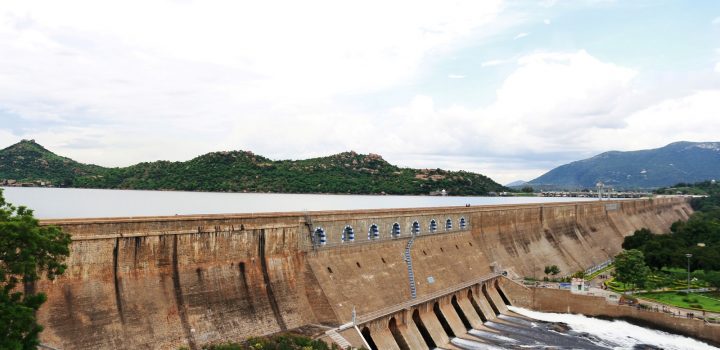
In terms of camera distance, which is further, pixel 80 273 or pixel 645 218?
pixel 645 218

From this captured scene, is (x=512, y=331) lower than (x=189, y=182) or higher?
lower

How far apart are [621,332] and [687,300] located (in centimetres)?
1174

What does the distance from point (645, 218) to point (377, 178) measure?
79.7 meters

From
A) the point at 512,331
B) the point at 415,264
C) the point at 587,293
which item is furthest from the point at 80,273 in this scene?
the point at 587,293

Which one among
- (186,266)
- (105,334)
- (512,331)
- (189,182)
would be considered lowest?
(512,331)

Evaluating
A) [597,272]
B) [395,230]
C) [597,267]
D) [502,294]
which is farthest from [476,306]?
[597,267]

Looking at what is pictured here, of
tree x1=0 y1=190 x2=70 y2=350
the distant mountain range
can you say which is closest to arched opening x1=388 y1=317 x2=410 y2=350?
tree x1=0 y1=190 x2=70 y2=350

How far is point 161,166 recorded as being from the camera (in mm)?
145625

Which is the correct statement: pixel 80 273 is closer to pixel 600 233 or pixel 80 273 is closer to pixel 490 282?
pixel 490 282

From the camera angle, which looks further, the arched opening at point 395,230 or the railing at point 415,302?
the arched opening at point 395,230

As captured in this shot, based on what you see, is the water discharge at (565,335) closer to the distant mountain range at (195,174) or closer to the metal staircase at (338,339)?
the metal staircase at (338,339)

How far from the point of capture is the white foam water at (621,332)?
5003cm

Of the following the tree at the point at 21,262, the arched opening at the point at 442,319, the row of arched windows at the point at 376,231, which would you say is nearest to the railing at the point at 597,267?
the row of arched windows at the point at 376,231

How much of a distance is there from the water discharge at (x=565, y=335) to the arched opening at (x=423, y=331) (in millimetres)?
2625
